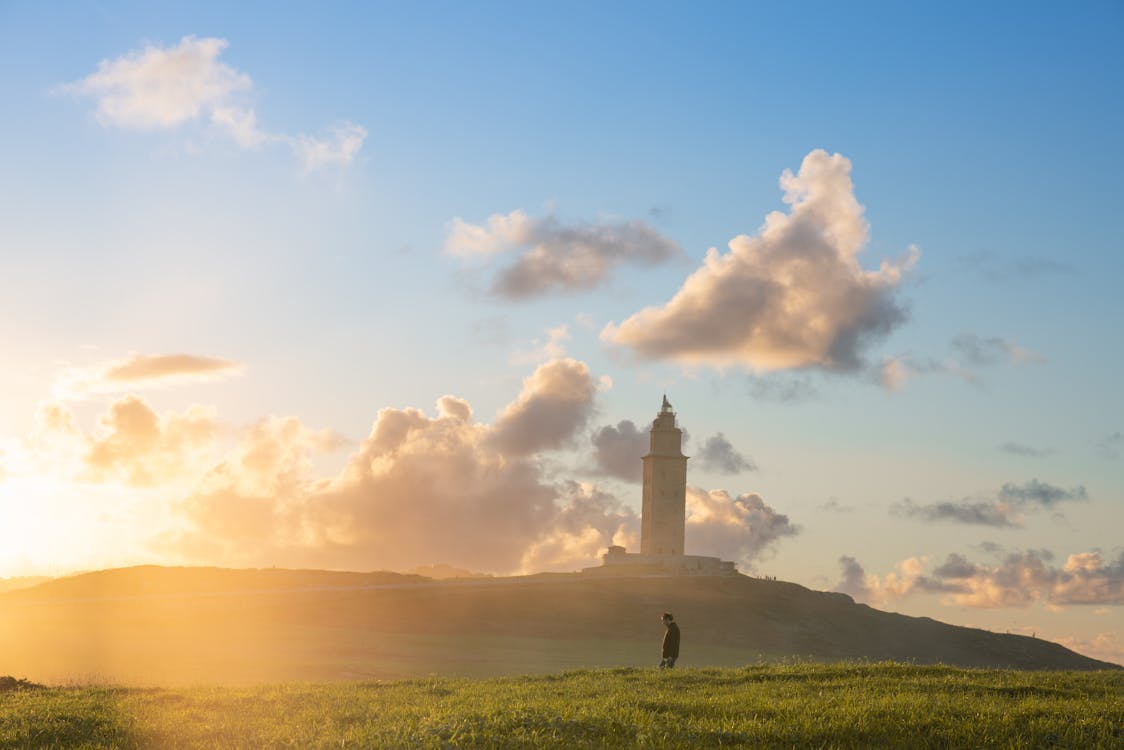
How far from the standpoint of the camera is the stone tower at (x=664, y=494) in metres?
103

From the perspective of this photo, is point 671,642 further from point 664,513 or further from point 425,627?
point 664,513

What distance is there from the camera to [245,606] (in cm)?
7025

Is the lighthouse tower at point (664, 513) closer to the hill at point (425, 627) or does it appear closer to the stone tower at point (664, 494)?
the stone tower at point (664, 494)

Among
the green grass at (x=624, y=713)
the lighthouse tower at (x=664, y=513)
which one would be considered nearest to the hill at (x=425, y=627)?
the lighthouse tower at (x=664, y=513)

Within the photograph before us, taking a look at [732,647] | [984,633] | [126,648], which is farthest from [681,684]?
[984,633]

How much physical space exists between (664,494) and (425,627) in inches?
1610

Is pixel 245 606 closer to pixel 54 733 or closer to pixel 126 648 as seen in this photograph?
pixel 126 648

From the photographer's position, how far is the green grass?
16.0 meters

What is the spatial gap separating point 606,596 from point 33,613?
128 feet

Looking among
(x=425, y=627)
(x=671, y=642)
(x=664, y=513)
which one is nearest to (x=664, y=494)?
(x=664, y=513)

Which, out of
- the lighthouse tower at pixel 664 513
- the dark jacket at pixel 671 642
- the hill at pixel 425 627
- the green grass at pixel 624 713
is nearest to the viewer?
the green grass at pixel 624 713

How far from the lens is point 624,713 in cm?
1798

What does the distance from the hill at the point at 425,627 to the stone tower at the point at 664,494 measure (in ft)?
38.0

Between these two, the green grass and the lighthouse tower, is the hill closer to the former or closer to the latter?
the lighthouse tower
